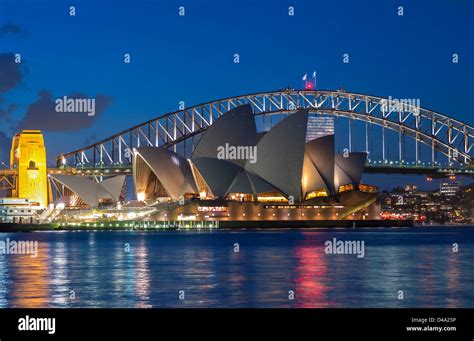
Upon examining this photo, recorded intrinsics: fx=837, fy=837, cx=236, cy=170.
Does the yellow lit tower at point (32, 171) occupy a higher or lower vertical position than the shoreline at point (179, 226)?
higher

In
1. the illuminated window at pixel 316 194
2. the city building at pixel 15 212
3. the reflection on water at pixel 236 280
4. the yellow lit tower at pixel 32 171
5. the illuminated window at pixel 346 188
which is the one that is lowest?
the reflection on water at pixel 236 280

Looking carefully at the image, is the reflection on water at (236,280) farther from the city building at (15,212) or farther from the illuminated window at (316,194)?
the city building at (15,212)

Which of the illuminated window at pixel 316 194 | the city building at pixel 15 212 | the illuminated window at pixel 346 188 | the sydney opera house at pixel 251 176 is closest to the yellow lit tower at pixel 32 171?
the city building at pixel 15 212

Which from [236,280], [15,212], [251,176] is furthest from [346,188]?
[236,280]

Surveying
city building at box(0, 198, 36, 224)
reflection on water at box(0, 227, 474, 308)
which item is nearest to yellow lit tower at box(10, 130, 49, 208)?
city building at box(0, 198, 36, 224)

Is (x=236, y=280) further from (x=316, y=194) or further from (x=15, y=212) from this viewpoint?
(x=15, y=212)

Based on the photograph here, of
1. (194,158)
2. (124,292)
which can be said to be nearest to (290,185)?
(194,158)
